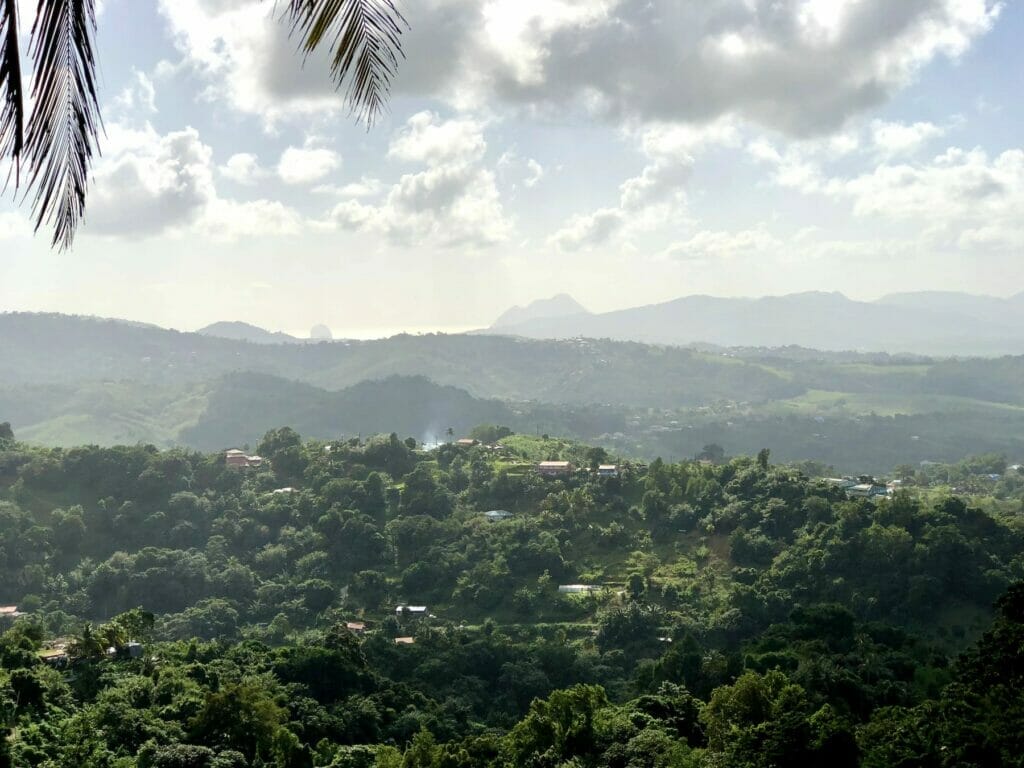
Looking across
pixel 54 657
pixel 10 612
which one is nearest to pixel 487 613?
pixel 54 657

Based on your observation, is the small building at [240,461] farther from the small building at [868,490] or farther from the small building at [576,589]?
the small building at [868,490]

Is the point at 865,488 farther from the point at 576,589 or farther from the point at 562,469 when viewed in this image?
the point at 576,589

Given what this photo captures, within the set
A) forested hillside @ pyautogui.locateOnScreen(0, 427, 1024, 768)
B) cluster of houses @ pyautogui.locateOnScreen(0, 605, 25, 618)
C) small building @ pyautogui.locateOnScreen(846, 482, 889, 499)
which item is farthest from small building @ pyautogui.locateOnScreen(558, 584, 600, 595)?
cluster of houses @ pyautogui.locateOnScreen(0, 605, 25, 618)

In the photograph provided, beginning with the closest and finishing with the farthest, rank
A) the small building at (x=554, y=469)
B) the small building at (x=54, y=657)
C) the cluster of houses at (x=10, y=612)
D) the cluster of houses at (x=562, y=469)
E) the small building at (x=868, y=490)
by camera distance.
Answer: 1. the small building at (x=54, y=657)
2. the cluster of houses at (x=10, y=612)
3. the small building at (x=868, y=490)
4. the cluster of houses at (x=562, y=469)
5. the small building at (x=554, y=469)

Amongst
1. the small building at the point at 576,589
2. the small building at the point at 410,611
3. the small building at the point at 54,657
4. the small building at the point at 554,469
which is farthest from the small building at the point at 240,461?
the small building at the point at 54,657

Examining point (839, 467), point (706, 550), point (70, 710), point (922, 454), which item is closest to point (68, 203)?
point (70, 710)

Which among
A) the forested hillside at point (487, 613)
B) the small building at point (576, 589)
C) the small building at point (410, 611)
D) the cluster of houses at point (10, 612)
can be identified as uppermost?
the forested hillside at point (487, 613)

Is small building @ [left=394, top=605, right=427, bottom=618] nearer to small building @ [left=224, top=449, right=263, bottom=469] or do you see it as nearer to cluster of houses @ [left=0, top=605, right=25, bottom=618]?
cluster of houses @ [left=0, top=605, right=25, bottom=618]
